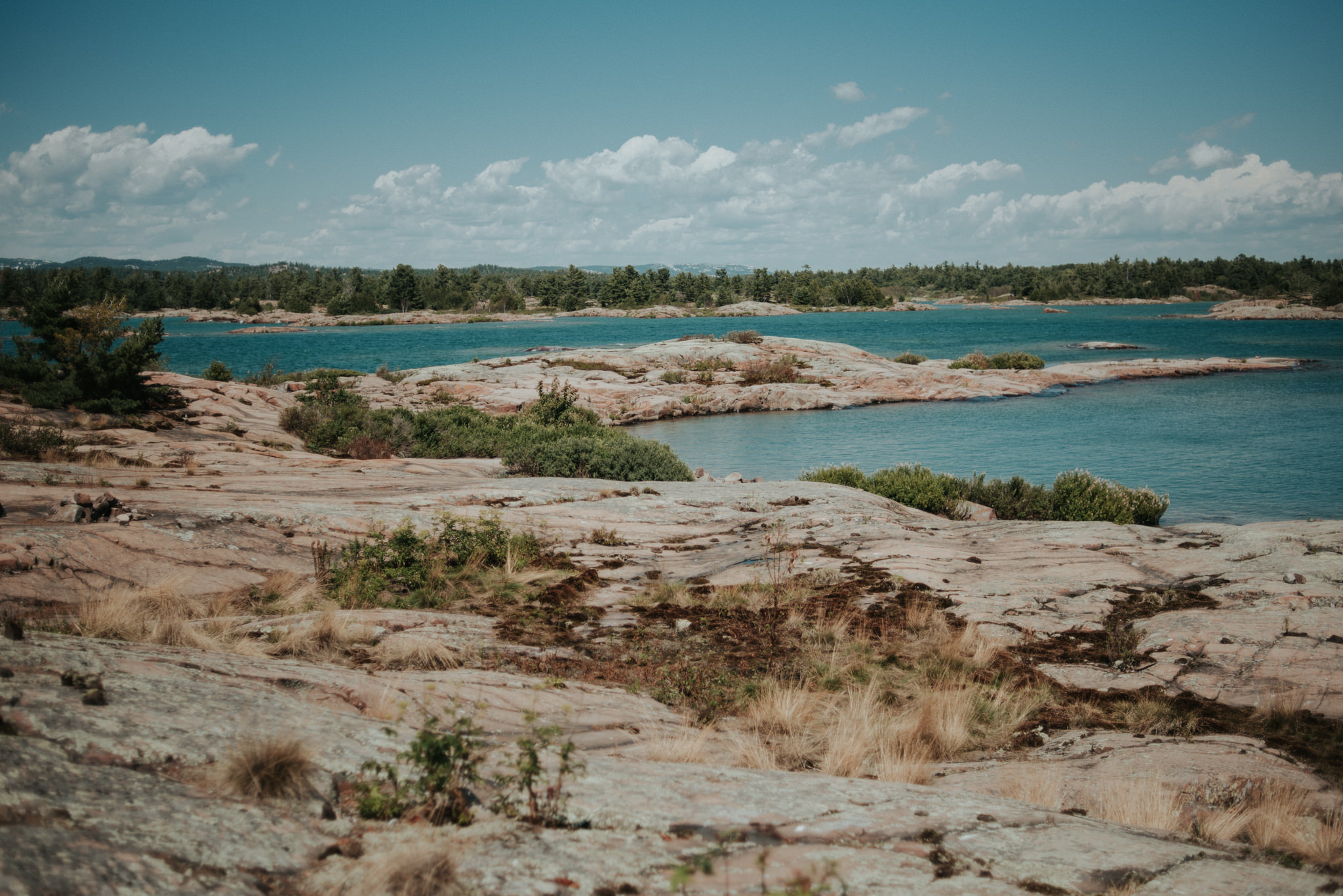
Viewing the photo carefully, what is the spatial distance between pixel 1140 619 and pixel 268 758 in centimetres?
978

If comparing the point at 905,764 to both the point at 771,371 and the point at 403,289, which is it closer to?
the point at 771,371

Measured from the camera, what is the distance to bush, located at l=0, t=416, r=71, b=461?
14.0 meters

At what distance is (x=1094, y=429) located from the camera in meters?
37.3

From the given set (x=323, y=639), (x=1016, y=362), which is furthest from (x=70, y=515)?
(x=1016, y=362)

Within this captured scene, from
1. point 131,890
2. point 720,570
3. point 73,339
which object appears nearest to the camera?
point 131,890

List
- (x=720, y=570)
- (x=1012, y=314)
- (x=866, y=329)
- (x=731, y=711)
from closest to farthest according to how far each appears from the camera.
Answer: (x=731, y=711), (x=720, y=570), (x=866, y=329), (x=1012, y=314)

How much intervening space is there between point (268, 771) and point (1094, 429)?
137 feet

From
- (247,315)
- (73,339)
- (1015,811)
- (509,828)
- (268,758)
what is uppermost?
(247,315)

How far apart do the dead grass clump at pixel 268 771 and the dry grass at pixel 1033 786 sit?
4605mm

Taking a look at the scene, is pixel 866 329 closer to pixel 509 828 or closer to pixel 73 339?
pixel 73 339

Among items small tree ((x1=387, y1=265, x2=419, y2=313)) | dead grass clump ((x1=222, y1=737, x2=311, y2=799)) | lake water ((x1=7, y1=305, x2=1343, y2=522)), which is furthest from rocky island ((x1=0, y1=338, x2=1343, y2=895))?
small tree ((x1=387, y1=265, x2=419, y2=313))

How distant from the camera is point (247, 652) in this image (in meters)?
6.38

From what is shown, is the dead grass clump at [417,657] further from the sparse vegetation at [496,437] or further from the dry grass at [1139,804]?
the sparse vegetation at [496,437]

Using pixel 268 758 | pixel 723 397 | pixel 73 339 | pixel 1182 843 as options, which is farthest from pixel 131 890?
pixel 723 397
